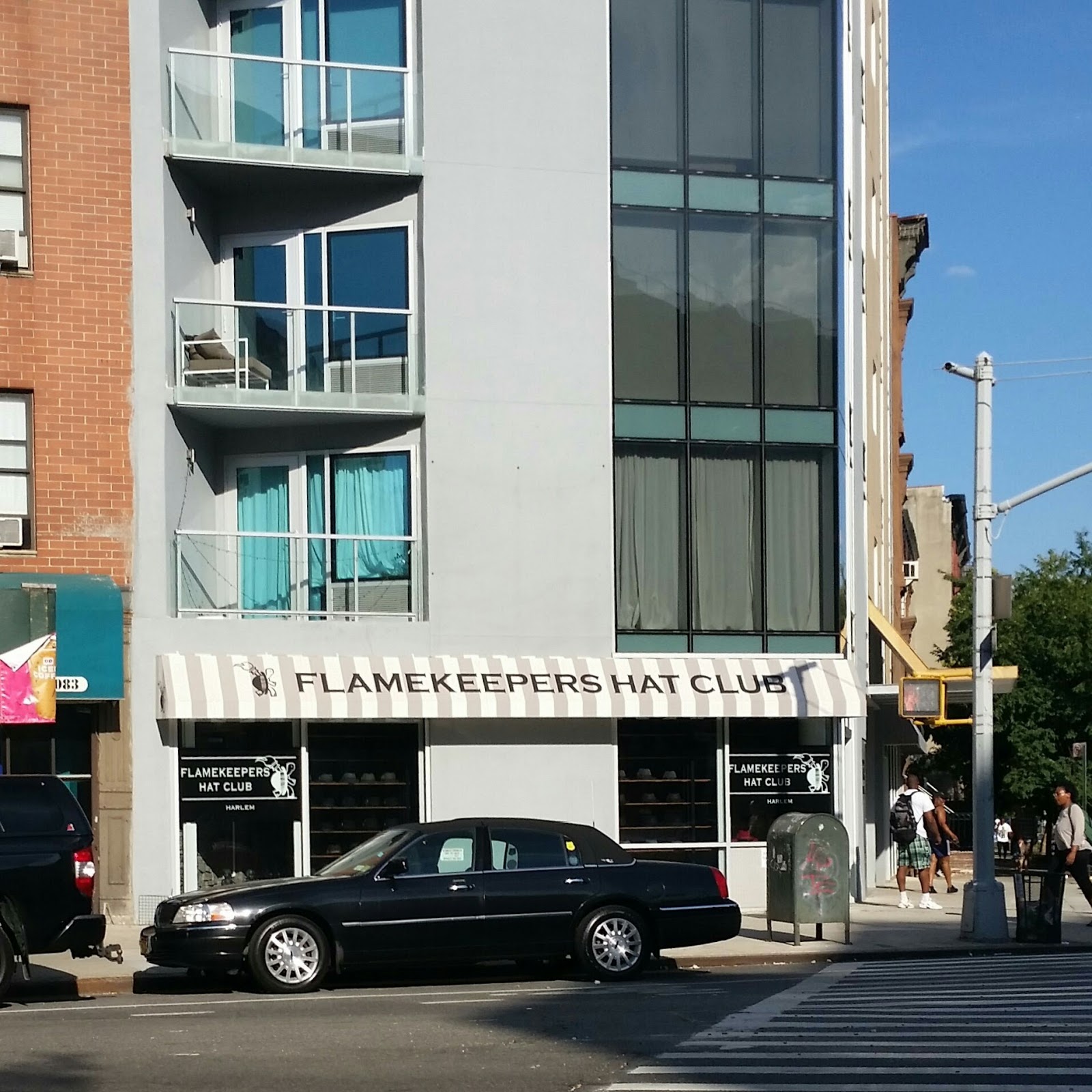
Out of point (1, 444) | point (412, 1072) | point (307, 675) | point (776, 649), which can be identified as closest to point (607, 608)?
point (776, 649)

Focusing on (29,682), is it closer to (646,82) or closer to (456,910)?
(456,910)

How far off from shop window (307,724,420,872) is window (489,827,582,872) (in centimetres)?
672

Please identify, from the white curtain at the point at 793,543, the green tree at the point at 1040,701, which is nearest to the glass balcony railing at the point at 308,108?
the white curtain at the point at 793,543

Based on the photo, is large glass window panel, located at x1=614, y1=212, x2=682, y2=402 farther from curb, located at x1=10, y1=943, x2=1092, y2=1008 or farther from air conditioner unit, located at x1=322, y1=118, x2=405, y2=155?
curb, located at x1=10, y1=943, x2=1092, y2=1008

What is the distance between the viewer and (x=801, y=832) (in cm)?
1944

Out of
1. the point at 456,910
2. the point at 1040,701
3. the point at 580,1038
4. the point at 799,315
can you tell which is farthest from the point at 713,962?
the point at 1040,701

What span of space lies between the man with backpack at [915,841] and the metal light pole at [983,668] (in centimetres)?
430

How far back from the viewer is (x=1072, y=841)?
21.4 m

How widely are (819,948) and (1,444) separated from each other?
11132mm

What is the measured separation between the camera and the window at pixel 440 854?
52.8 feet

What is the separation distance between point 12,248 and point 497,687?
786 cm

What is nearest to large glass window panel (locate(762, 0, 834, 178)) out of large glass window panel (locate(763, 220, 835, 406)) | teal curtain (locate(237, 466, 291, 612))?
large glass window panel (locate(763, 220, 835, 406))

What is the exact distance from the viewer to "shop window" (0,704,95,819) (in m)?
21.8

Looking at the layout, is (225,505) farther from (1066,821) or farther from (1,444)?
(1066,821)
